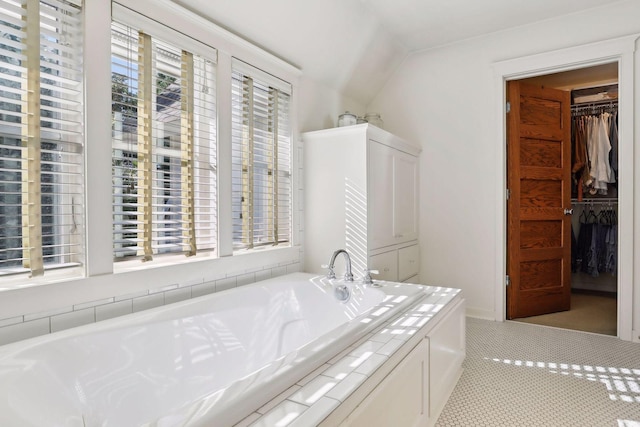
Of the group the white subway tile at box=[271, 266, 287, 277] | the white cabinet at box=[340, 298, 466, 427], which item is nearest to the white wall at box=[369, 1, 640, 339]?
the white cabinet at box=[340, 298, 466, 427]

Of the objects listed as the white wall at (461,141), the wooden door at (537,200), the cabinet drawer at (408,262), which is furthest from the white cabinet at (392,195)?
the wooden door at (537,200)

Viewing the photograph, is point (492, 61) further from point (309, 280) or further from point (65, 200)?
point (65, 200)

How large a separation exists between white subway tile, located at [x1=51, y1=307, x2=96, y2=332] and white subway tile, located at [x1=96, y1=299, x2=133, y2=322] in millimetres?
26

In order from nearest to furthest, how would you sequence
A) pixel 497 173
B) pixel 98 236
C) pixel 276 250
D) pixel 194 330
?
pixel 98 236 < pixel 194 330 < pixel 276 250 < pixel 497 173

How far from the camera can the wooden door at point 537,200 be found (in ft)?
11.3

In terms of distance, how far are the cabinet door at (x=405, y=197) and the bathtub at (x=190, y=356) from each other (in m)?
1.09

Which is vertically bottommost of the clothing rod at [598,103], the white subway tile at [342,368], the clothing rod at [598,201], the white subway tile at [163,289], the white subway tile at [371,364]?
the white subway tile at [342,368]

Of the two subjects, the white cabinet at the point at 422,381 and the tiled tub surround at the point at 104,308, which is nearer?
the white cabinet at the point at 422,381

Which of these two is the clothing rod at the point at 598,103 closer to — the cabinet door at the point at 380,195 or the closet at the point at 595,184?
the closet at the point at 595,184

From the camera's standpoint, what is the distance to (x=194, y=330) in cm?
180

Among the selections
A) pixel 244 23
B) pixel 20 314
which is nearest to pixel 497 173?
pixel 244 23

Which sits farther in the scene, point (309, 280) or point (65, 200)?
point (309, 280)

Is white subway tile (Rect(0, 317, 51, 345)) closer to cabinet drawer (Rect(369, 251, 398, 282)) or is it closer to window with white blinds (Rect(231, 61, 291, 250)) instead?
window with white blinds (Rect(231, 61, 291, 250))

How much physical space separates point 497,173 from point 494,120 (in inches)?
19.2
